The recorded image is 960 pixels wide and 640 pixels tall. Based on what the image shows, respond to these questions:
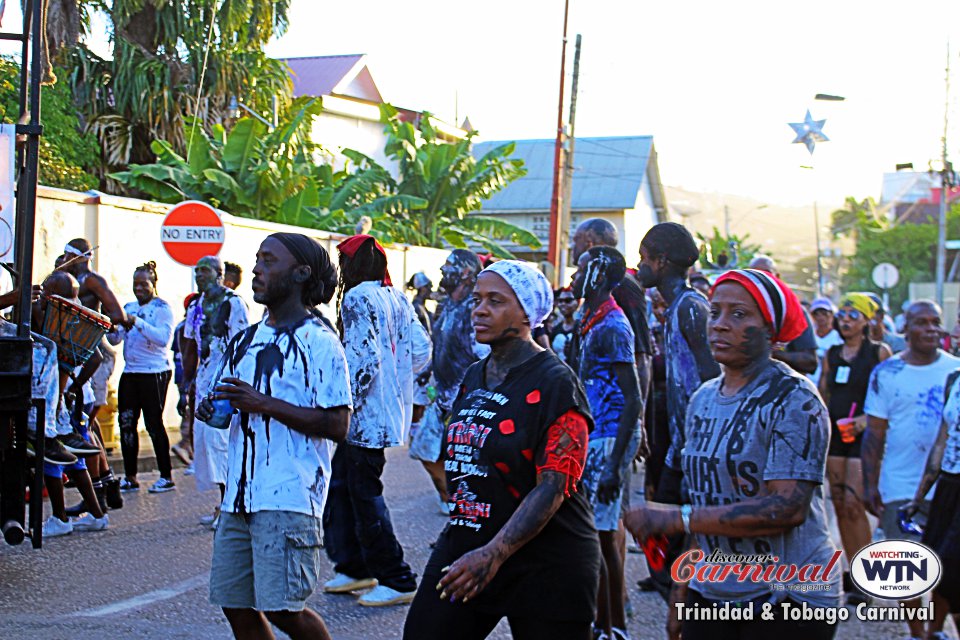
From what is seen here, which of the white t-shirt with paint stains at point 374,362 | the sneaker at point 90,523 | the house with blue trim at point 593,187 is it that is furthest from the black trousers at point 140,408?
the house with blue trim at point 593,187

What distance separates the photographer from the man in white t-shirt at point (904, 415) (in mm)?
6324

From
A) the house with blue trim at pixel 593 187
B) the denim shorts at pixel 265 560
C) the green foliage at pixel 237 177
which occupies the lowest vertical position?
the denim shorts at pixel 265 560


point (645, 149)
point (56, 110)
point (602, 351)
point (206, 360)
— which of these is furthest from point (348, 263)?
point (645, 149)

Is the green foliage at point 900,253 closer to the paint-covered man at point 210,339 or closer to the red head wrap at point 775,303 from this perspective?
the paint-covered man at point 210,339

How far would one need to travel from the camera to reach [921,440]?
20.9 ft

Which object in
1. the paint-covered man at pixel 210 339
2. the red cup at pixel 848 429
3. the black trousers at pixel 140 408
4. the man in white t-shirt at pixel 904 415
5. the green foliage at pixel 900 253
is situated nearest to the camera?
the man in white t-shirt at pixel 904 415

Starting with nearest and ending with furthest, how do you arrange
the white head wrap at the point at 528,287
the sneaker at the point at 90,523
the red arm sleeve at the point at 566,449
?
the red arm sleeve at the point at 566,449 < the white head wrap at the point at 528,287 < the sneaker at the point at 90,523

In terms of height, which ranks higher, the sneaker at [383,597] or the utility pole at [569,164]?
the utility pole at [569,164]

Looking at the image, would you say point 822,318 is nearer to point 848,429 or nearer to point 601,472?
point 848,429

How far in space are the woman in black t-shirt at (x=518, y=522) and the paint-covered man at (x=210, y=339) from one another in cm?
393

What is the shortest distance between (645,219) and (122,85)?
33337mm

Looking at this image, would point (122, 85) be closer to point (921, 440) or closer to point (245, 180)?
point (245, 180)

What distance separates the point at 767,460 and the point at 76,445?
5964 mm

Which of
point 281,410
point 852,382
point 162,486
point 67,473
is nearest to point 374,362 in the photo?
point 281,410
